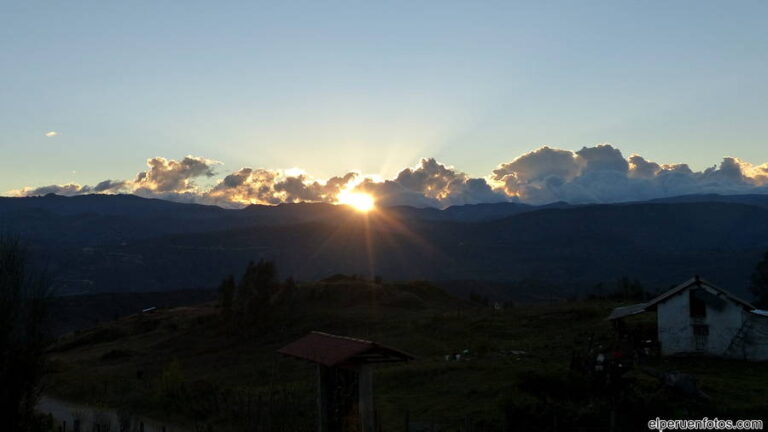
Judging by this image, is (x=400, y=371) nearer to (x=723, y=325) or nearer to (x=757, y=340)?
(x=723, y=325)

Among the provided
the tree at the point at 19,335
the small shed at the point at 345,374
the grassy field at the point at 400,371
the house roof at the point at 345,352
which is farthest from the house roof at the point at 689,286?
the tree at the point at 19,335

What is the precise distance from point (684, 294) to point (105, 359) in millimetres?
46954

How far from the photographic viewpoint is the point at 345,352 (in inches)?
715

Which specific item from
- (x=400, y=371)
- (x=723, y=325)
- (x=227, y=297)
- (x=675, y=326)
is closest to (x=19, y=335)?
(x=400, y=371)

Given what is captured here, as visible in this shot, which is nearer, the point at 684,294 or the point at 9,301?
the point at 9,301

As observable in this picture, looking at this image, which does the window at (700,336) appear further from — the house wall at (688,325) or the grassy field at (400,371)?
the grassy field at (400,371)

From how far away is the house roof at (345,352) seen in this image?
17766 millimetres

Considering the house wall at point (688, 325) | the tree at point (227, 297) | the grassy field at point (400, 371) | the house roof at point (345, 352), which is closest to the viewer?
the house roof at point (345, 352)

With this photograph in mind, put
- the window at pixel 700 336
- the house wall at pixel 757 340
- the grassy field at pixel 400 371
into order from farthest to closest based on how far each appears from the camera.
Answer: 1. the window at pixel 700 336
2. the house wall at pixel 757 340
3. the grassy field at pixel 400 371

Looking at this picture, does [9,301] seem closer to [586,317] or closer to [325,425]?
[325,425]

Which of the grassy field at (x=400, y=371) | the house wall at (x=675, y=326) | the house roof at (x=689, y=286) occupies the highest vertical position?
the house roof at (x=689, y=286)

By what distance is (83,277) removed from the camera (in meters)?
191

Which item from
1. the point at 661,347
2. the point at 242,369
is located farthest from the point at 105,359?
the point at 661,347

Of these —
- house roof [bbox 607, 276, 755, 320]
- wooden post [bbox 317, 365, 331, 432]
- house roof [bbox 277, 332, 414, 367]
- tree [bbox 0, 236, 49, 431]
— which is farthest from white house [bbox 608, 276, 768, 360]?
tree [bbox 0, 236, 49, 431]
